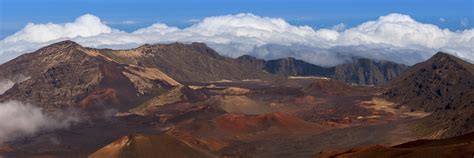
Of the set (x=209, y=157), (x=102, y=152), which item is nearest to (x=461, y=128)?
(x=209, y=157)

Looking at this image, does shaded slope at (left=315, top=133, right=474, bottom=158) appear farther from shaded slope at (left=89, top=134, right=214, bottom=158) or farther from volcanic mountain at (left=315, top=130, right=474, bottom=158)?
shaded slope at (left=89, top=134, right=214, bottom=158)

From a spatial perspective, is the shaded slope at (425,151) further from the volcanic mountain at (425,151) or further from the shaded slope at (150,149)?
the shaded slope at (150,149)

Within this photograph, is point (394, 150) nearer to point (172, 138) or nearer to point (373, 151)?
point (373, 151)

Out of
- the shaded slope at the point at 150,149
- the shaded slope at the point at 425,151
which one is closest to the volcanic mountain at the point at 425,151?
the shaded slope at the point at 425,151

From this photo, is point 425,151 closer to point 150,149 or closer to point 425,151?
point 425,151

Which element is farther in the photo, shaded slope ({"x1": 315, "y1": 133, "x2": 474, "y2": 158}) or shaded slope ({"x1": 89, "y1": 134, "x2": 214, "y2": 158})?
shaded slope ({"x1": 89, "y1": 134, "x2": 214, "y2": 158})

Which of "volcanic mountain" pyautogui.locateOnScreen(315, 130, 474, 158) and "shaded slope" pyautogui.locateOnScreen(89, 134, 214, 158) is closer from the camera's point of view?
"volcanic mountain" pyautogui.locateOnScreen(315, 130, 474, 158)

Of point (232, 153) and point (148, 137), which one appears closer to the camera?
point (148, 137)

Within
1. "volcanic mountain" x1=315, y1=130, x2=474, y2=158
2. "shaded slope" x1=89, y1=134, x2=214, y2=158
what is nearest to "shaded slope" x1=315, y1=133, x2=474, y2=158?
"volcanic mountain" x1=315, y1=130, x2=474, y2=158

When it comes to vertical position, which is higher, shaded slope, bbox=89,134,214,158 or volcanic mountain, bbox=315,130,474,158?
volcanic mountain, bbox=315,130,474,158
